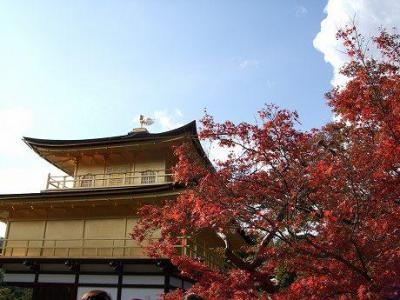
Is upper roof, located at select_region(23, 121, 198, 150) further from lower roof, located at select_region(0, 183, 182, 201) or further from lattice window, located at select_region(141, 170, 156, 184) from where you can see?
lower roof, located at select_region(0, 183, 182, 201)

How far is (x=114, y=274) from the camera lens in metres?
20.9

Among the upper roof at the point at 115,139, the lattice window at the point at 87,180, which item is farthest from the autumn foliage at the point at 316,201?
the lattice window at the point at 87,180

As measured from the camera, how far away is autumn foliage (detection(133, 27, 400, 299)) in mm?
9938

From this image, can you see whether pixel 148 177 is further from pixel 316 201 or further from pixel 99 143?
pixel 316 201

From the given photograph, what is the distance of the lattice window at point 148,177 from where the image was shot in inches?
1001

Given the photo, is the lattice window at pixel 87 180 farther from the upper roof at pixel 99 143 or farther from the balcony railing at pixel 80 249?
the balcony railing at pixel 80 249

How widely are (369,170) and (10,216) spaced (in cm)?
2043

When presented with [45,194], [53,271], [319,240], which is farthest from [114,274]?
[319,240]

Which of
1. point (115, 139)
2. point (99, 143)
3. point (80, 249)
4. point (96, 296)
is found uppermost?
point (115, 139)

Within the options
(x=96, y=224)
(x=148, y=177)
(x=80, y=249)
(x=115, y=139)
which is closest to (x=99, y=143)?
(x=115, y=139)

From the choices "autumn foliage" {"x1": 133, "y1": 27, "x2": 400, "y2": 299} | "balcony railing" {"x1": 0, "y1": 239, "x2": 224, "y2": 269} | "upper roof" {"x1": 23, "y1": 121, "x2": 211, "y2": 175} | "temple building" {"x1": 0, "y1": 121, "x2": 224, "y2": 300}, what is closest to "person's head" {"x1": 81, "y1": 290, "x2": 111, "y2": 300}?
"autumn foliage" {"x1": 133, "y1": 27, "x2": 400, "y2": 299}

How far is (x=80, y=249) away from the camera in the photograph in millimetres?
22719

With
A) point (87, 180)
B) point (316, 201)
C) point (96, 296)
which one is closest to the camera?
point (96, 296)

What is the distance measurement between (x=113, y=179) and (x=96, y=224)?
3757 millimetres
